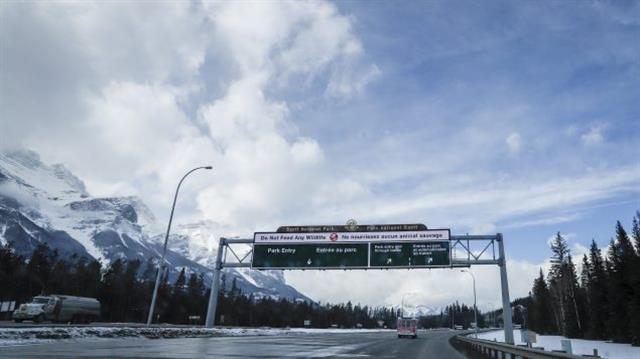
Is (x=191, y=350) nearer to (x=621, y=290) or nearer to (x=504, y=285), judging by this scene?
(x=504, y=285)

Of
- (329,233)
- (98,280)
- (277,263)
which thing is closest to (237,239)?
(277,263)

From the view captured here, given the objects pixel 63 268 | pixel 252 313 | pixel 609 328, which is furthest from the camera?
pixel 252 313

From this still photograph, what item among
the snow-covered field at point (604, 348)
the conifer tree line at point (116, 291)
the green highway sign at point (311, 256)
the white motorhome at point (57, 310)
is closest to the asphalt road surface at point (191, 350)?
the white motorhome at point (57, 310)

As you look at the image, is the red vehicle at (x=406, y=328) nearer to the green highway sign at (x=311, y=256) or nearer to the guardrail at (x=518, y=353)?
the green highway sign at (x=311, y=256)

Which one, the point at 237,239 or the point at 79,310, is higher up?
the point at 237,239

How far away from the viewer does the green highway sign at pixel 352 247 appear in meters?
43.1

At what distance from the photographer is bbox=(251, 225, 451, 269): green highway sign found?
1695 inches

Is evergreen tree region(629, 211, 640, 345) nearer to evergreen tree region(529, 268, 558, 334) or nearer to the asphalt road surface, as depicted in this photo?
the asphalt road surface

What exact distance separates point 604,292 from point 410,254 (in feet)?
158

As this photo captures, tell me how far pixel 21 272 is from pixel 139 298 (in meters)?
26.9

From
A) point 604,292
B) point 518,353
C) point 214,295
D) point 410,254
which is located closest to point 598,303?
point 604,292

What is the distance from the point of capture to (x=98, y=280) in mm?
108938

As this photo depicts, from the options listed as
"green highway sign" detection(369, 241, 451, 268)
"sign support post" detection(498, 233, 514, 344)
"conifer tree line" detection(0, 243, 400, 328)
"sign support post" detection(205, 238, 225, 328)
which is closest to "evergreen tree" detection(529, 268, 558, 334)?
"conifer tree line" detection(0, 243, 400, 328)

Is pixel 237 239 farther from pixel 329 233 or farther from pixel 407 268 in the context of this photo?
pixel 407 268
